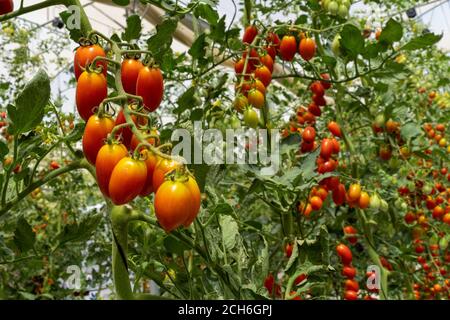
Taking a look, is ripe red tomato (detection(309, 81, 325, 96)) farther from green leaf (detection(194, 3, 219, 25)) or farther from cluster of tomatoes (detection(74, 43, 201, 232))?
cluster of tomatoes (detection(74, 43, 201, 232))

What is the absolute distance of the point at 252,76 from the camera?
97cm

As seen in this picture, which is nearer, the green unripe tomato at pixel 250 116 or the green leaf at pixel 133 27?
the green leaf at pixel 133 27

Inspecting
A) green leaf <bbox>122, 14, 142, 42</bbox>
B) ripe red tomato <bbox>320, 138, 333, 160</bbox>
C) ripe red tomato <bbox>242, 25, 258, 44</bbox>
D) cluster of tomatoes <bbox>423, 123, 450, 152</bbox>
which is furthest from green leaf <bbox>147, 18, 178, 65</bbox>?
cluster of tomatoes <bbox>423, 123, 450, 152</bbox>

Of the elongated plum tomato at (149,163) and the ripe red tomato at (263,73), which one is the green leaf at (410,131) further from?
the elongated plum tomato at (149,163)

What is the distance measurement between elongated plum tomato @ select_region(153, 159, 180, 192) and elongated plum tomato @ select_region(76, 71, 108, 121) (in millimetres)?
105

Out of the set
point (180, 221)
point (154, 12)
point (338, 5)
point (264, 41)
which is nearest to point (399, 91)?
point (338, 5)

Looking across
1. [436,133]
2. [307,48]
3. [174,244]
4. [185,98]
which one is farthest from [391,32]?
[436,133]

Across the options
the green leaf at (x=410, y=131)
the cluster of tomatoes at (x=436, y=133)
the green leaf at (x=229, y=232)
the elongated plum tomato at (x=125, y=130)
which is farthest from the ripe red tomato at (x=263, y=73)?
the cluster of tomatoes at (x=436, y=133)

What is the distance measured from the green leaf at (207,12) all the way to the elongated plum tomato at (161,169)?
53cm

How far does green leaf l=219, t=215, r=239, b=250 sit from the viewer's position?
77cm

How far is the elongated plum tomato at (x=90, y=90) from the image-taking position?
0.46m

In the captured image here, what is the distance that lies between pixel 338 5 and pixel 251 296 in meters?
0.77

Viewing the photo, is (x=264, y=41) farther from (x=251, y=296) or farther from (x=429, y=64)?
(x=429, y=64)

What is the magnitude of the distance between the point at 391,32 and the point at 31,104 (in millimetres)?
685
